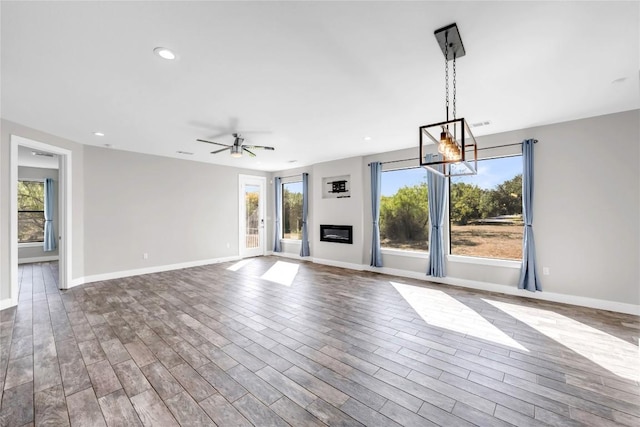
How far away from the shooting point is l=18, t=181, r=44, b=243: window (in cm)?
A: 781

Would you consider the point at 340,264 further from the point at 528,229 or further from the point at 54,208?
the point at 54,208

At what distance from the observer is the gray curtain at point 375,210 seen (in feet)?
20.4

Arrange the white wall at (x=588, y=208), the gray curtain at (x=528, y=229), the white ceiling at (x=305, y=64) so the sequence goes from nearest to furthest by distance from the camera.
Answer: the white ceiling at (x=305, y=64) < the white wall at (x=588, y=208) < the gray curtain at (x=528, y=229)

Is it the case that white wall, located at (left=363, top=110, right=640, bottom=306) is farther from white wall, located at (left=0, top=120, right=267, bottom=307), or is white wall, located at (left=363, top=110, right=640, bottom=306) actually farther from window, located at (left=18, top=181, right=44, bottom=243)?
window, located at (left=18, top=181, right=44, bottom=243)

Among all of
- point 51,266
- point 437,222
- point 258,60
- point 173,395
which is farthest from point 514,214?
point 51,266

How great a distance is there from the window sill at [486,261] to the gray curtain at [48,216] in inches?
433

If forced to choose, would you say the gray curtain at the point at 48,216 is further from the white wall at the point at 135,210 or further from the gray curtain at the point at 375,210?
the gray curtain at the point at 375,210

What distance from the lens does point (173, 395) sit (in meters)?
2.06

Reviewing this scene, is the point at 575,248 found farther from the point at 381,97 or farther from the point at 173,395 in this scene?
the point at 173,395

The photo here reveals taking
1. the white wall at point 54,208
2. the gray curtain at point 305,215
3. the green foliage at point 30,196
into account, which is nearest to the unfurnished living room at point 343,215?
the gray curtain at point 305,215

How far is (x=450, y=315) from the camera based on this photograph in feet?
11.9

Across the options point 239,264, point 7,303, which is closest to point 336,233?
point 239,264

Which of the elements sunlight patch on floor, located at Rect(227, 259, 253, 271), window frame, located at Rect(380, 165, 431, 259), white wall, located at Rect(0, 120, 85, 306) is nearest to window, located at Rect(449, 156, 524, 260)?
window frame, located at Rect(380, 165, 431, 259)

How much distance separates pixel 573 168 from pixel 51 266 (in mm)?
11747
